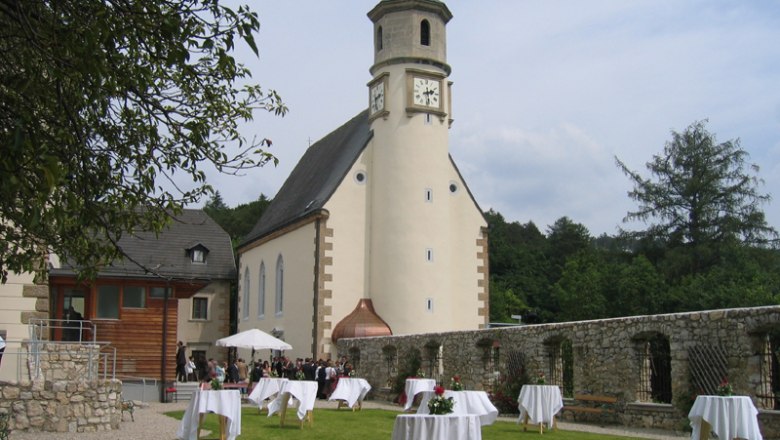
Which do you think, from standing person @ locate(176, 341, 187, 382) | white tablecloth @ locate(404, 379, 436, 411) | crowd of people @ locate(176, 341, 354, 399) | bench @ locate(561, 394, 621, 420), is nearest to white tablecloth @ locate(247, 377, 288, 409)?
white tablecloth @ locate(404, 379, 436, 411)

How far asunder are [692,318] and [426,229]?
17599 millimetres

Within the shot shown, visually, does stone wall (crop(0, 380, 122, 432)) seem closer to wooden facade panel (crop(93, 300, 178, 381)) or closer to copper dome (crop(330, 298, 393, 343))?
wooden facade panel (crop(93, 300, 178, 381))

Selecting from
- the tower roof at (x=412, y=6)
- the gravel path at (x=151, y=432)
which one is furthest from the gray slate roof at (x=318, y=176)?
the gravel path at (x=151, y=432)

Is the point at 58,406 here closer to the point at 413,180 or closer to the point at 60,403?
the point at 60,403

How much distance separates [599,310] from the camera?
48.5 metres

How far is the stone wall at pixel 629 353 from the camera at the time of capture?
580 inches

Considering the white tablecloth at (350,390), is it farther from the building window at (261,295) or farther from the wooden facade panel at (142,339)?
the building window at (261,295)

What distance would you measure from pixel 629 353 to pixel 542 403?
7.00ft

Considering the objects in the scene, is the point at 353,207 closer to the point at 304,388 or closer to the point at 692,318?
the point at 304,388

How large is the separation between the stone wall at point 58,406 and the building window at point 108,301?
11.4 m

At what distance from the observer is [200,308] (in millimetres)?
42688

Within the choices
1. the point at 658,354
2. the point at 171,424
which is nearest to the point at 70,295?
the point at 171,424

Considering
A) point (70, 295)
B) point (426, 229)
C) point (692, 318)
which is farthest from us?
point (426, 229)

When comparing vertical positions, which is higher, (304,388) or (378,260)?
(378,260)
